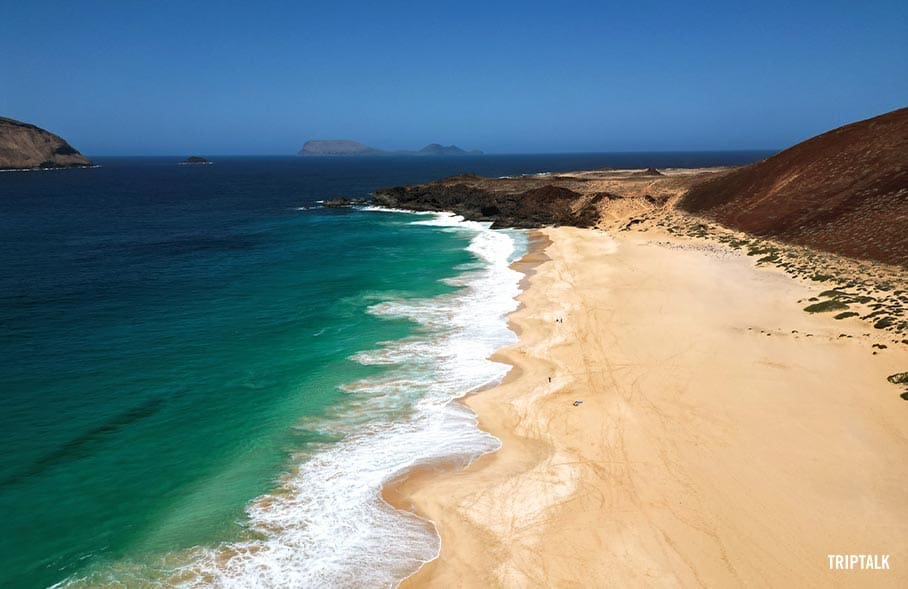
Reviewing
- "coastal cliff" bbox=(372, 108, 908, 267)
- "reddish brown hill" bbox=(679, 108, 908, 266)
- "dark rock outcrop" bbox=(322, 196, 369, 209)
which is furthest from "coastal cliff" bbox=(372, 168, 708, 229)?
"reddish brown hill" bbox=(679, 108, 908, 266)

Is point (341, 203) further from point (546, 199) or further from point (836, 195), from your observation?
point (836, 195)

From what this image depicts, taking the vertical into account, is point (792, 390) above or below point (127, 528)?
above

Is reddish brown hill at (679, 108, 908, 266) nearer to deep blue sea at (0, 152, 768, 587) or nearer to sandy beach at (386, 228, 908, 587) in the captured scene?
sandy beach at (386, 228, 908, 587)

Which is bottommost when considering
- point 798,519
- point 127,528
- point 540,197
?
point 127,528

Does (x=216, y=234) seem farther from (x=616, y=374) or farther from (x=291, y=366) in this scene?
(x=616, y=374)

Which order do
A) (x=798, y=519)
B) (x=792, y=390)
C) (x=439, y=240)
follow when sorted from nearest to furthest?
(x=798, y=519), (x=792, y=390), (x=439, y=240)

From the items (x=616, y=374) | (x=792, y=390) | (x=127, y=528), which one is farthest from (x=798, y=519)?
(x=127, y=528)
